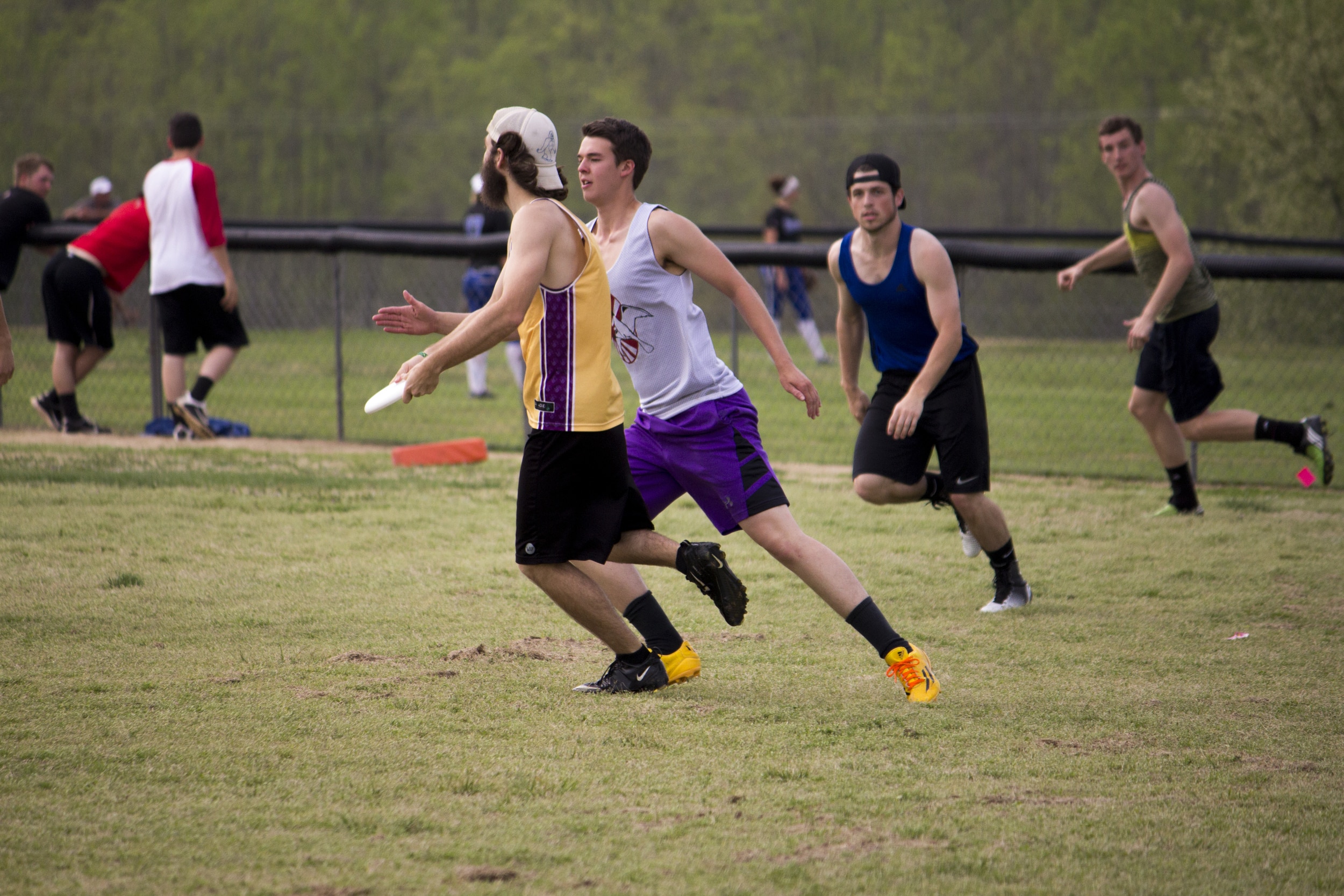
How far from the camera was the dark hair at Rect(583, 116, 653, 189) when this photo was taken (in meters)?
4.33

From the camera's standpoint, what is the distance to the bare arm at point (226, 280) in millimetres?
9328

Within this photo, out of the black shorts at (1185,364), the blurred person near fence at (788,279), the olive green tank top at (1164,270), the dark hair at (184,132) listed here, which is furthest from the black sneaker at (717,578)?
the blurred person near fence at (788,279)

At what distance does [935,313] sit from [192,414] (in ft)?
20.3

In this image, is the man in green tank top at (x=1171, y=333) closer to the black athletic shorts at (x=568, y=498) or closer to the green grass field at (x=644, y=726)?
the green grass field at (x=644, y=726)

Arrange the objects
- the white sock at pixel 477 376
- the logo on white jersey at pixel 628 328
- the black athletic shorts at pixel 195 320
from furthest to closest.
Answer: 1. the white sock at pixel 477 376
2. the black athletic shorts at pixel 195 320
3. the logo on white jersey at pixel 628 328

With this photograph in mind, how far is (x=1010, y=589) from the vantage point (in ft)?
Answer: 18.5

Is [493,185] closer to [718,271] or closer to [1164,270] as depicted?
[718,271]

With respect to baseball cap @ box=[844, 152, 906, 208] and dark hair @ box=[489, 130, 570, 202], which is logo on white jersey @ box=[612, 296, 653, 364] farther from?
baseball cap @ box=[844, 152, 906, 208]

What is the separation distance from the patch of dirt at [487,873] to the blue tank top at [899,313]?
326cm

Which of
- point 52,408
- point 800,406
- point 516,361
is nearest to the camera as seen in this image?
point 52,408

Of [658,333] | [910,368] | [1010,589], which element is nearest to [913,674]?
[658,333]

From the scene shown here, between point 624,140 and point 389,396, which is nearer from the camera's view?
point 389,396

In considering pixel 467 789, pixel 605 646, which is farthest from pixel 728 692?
pixel 467 789

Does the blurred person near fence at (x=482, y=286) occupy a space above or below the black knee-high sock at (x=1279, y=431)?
above
